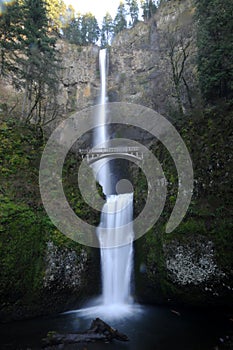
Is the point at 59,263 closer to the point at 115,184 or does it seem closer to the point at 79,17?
the point at 115,184

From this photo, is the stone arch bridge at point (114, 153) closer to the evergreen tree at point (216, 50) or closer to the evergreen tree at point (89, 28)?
the evergreen tree at point (216, 50)

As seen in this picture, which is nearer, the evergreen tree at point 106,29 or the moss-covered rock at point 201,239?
the moss-covered rock at point 201,239

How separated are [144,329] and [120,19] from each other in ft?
204

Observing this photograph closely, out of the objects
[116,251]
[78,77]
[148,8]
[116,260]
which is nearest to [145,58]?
[78,77]

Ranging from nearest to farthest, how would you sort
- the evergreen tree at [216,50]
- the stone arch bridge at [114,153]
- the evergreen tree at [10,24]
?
the evergreen tree at [216,50], the evergreen tree at [10,24], the stone arch bridge at [114,153]

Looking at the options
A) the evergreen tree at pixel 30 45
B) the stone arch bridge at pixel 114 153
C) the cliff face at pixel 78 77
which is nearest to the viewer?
the evergreen tree at pixel 30 45

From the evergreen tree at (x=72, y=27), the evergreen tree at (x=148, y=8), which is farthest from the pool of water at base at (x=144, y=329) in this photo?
the evergreen tree at (x=148, y=8)

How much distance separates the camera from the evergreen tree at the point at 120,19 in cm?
5506

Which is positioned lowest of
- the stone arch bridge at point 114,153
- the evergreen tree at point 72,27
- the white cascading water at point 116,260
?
the white cascading water at point 116,260

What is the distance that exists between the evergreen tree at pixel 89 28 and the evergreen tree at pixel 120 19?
481 centimetres

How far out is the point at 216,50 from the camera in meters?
14.4

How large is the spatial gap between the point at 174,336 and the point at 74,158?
34.8 feet

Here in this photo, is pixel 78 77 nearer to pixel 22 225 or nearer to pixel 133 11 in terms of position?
pixel 133 11

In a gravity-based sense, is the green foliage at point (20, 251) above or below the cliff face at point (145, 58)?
below
